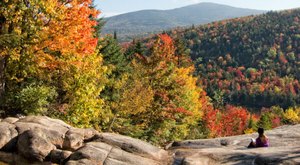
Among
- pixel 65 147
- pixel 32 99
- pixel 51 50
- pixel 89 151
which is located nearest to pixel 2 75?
pixel 32 99

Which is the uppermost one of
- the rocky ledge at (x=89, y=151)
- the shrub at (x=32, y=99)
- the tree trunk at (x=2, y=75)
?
the tree trunk at (x=2, y=75)

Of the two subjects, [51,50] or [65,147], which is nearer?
[65,147]

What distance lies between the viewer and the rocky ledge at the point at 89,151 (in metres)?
19.5

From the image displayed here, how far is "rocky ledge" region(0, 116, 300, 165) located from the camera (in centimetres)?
1952

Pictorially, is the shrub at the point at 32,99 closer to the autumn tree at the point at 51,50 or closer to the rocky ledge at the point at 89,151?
the autumn tree at the point at 51,50

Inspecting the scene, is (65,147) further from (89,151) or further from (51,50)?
(51,50)

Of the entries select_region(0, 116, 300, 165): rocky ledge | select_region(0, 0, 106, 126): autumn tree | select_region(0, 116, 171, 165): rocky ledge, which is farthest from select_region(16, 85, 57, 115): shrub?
select_region(0, 116, 171, 165): rocky ledge

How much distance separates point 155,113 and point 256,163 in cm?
2687

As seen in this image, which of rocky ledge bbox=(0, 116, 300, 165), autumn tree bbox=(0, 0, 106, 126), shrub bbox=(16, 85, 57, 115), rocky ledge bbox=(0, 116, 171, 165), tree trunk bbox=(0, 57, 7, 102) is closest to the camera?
rocky ledge bbox=(0, 116, 300, 165)

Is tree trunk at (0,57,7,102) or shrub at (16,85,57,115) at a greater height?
tree trunk at (0,57,7,102)

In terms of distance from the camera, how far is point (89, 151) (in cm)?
2005

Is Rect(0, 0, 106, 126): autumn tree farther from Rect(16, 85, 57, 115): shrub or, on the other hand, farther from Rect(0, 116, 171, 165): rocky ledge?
Rect(0, 116, 171, 165): rocky ledge

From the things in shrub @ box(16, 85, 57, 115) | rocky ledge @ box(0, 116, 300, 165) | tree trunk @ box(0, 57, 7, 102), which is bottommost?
rocky ledge @ box(0, 116, 300, 165)

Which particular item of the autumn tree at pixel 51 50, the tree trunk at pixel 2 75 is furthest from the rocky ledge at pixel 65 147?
the autumn tree at pixel 51 50
